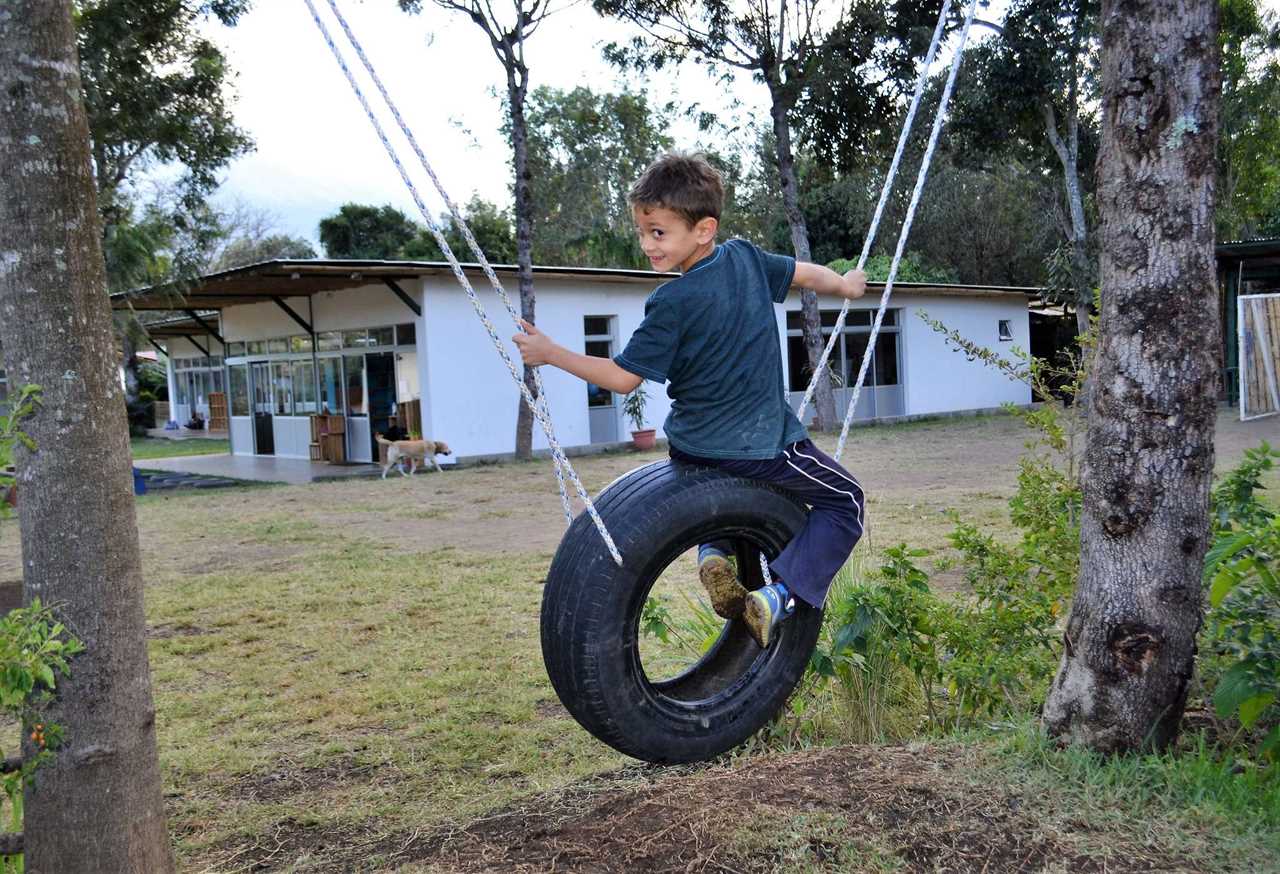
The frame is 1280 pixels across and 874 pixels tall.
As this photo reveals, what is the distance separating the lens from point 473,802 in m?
3.77

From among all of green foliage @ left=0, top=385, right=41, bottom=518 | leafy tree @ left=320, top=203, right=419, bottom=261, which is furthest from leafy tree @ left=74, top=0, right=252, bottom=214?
leafy tree @ left=320, top=203, right=419, bottom=261

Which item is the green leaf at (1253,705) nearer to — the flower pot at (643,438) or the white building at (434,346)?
the white building at (434,346)

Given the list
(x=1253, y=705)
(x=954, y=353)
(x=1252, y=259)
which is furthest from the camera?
(x=954, y=353)

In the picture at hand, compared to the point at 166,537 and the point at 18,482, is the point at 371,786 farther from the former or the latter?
the point at 166,537

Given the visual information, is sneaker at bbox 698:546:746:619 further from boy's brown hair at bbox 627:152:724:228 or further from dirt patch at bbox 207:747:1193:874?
boy's brown hair at bbox 627:152:724:228

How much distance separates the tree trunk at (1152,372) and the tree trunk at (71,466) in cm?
283

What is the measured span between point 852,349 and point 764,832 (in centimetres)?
2235

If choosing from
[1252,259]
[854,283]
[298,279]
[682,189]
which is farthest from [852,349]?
[682,189]

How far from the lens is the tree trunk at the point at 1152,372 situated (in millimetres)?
3047

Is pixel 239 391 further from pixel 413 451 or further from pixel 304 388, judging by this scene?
pixel 413 451

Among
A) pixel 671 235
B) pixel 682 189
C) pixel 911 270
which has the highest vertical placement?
pixel 911 270

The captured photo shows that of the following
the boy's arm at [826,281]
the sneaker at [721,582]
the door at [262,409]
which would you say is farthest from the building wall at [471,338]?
the sneaker at [721,582]

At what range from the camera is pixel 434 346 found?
675 inches

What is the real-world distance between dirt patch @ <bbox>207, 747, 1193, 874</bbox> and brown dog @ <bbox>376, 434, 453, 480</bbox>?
41.8 feet
